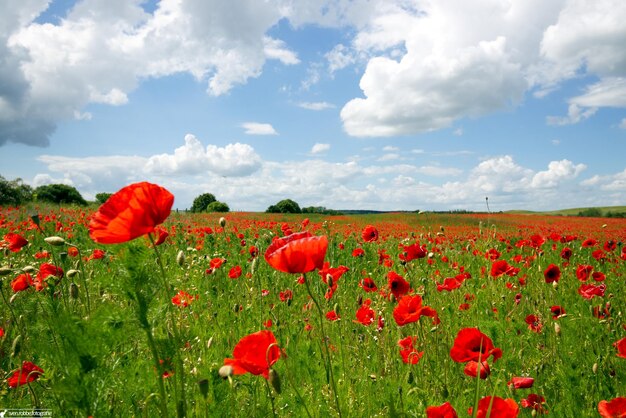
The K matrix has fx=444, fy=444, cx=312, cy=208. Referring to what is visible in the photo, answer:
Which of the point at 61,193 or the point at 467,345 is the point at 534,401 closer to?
the point at 467,345

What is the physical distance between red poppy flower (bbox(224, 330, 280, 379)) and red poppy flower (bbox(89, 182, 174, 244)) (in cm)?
46

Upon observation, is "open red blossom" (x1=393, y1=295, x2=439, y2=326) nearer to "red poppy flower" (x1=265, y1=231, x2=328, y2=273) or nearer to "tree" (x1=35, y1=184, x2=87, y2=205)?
"red poppy flower" (x1=265, y1=231, x2=328, y2=273)

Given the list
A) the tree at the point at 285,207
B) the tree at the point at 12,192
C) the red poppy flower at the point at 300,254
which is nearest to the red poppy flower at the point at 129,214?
the red poppy flower at the point at 300,254

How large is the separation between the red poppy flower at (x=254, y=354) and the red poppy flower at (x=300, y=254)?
216 millimetres

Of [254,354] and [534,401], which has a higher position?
[254,354]

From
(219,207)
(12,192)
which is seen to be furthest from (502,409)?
(219,207)

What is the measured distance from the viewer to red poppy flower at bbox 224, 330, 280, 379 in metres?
1.33

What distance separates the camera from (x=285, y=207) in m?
48.2

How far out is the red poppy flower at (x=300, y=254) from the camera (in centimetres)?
134

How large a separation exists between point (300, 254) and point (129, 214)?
519 mm

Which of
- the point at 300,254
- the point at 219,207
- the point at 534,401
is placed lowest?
the point at 534,401

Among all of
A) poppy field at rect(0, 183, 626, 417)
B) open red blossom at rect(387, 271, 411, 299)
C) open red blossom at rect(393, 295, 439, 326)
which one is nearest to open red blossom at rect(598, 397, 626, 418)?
poppy field at rect(0, 183, 626, 417)

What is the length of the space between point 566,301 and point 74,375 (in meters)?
4.93

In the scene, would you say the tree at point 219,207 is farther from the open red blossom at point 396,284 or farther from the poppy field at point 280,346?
the open red blossom at point 396,284
